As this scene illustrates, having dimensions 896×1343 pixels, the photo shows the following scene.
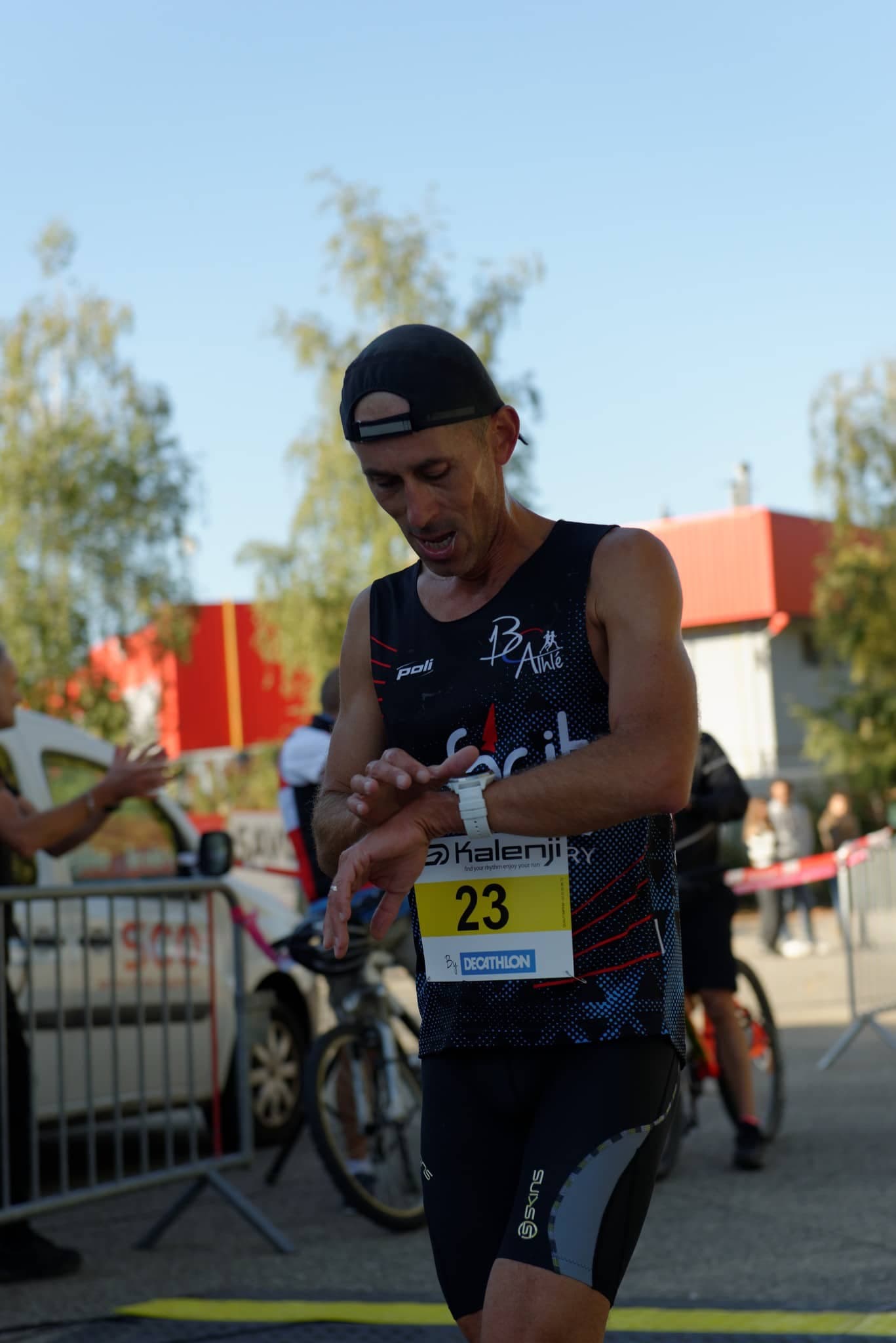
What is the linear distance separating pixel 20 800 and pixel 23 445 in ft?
94.9

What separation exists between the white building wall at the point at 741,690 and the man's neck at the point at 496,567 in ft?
126

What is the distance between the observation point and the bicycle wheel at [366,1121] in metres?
6.46

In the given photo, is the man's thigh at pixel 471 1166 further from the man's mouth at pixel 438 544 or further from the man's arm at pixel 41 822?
the man's arm at pixel 41 822

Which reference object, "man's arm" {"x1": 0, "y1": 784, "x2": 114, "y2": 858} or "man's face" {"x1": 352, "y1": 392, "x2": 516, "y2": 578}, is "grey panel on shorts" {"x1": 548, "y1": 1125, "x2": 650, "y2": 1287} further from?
"man's arm" {"x1": 0, "y1": 784, "x2": 114, "y2": 858}

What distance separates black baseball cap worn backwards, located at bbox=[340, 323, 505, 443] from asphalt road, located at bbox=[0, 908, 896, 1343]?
3148mm

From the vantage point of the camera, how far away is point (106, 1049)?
6.43 meters

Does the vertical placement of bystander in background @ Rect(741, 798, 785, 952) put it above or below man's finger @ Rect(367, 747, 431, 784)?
below

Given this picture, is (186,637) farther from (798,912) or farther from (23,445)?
(798,912)

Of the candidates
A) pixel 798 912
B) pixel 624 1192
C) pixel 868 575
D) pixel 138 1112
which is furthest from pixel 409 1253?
pixel 868 575

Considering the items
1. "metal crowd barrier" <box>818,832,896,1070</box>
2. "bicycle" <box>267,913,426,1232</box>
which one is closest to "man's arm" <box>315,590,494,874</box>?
"bicycle" <box>267,913,426,1232</box>

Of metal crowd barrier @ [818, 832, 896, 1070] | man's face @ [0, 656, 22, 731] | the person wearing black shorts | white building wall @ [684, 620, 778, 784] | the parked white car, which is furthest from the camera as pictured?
white building wall @ [684, 620, 778, 784]

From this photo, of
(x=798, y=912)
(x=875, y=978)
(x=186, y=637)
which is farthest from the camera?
(x=186, y=637)

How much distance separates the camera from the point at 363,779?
8.48 ft

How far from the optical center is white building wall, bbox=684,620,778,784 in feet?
135
